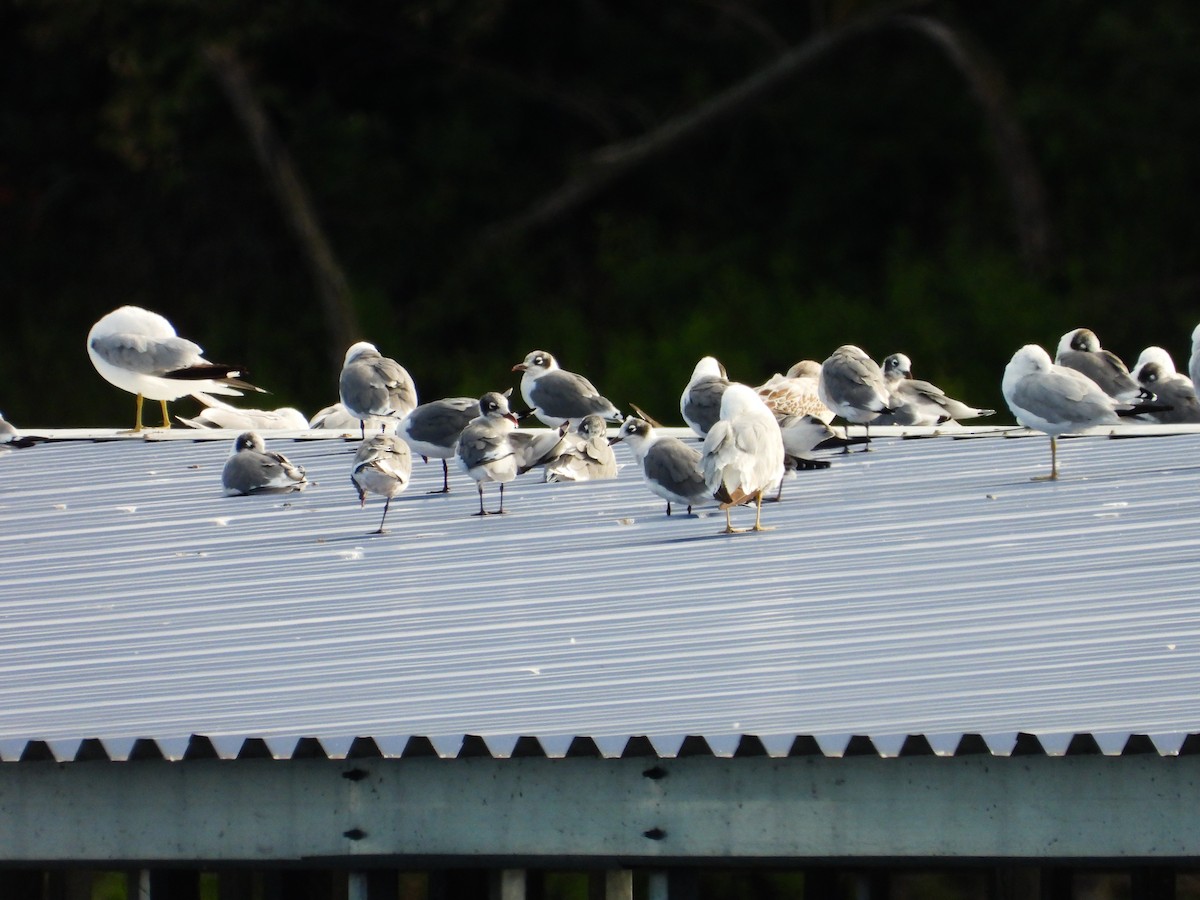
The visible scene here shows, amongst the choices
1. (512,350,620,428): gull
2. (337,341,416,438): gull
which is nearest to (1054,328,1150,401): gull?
(512,350,620,428): gull

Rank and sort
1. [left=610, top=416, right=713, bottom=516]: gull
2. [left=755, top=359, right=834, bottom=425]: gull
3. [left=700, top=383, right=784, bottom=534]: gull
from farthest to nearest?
[left=755, top=359, right=834, bottom=425]: gull
[left=610, top=416, right=713, bottom=516]: gull
[left=700, top=383, right=784, bottom=534]: gull

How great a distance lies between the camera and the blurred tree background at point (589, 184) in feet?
87.5

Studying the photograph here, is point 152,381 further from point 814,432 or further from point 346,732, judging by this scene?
point 346,732

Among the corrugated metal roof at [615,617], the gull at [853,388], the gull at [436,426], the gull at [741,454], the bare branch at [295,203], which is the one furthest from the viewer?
the bare branch at [295,203]

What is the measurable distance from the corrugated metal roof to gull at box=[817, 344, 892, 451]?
330 mm

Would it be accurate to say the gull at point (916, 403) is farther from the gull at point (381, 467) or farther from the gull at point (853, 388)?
the gull at point (381, 467)

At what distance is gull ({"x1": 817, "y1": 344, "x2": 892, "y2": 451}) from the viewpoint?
11.2 meters

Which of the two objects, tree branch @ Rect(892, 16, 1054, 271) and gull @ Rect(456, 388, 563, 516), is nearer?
gull @ Rect(456, 388, 563, 516)

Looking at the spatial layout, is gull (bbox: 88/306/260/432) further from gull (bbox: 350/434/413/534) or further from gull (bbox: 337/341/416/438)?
gull (bbox: 350/434/413/534)

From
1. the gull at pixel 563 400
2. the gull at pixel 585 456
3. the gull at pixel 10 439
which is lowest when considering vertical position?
the gull at pixel 585 456

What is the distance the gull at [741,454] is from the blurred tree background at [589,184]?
16.1 m

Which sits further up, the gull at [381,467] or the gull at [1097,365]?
the gull at [1097,365]

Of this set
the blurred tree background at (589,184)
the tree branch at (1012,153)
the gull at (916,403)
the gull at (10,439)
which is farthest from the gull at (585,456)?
the tree branch at (1012,153)

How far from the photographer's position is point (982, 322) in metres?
25.5
